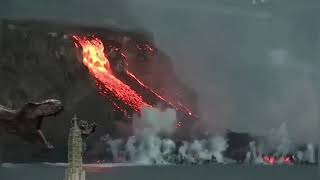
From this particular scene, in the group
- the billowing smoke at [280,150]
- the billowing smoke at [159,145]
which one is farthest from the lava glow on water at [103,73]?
the billowing smoke at [280,150]

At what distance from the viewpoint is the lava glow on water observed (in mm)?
6383

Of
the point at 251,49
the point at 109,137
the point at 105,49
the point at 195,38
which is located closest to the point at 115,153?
the point at 109,137

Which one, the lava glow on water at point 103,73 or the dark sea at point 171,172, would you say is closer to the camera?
the dark sea at point 171,172

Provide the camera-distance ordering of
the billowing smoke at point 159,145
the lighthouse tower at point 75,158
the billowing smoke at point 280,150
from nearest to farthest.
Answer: the lighthouse tower at point 75,158 → the billowing smoke at point 159,145 → the billowing smoke at point 280,150

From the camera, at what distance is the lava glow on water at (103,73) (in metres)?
6.38

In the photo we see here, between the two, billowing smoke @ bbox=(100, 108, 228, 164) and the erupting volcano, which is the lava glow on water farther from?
billowing smoke @ bbox=(100, 108, 228, 164)

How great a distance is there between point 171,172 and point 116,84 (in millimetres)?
1167

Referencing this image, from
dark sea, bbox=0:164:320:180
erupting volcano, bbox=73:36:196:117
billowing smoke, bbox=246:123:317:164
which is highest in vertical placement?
erupting volcano, bbox=73:36:196:117

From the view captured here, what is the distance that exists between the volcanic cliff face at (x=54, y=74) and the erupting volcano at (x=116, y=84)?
63 millimetres

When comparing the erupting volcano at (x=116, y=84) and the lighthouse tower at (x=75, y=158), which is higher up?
the erupting volcano at (x=116, y=84)

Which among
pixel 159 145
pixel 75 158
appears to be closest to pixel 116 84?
pixel 159 145

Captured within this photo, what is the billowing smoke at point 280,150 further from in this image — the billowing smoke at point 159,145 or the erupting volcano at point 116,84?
the erupting volcano at point 116,84

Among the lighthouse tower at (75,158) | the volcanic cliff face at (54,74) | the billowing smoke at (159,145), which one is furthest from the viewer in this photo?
the billowing smoke at (159,145)

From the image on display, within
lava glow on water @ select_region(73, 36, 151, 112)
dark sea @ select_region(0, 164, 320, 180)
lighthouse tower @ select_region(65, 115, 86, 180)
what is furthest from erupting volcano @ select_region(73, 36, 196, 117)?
lighthouse tower @ select_region(65, 115, 86, 180)
